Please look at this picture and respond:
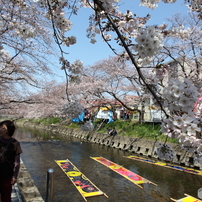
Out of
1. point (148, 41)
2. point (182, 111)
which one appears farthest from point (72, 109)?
point (182, 111)

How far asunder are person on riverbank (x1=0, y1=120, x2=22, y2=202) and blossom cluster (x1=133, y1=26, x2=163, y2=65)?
2.26m

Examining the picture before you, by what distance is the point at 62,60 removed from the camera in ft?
8.22

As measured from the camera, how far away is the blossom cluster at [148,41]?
4.91 ft

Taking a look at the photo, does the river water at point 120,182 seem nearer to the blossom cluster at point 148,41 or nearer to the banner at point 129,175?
the banner at point 129,175

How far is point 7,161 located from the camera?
275 cm

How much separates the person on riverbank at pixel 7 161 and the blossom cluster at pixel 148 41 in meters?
2.26

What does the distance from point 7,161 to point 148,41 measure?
2.44 metres

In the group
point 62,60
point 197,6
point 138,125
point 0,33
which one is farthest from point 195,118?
point 138,125


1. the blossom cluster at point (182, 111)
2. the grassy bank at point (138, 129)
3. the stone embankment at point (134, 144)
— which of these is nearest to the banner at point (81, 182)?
the stone embankment at point (134, 144)

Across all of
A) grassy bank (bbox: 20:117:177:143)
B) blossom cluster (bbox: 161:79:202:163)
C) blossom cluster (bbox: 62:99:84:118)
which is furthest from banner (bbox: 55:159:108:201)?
grassy bank (bbox: 20:117:177:143)

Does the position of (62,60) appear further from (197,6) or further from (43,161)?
(43,161)

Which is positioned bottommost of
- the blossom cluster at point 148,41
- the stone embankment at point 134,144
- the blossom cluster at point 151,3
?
the stone embankment at point 134,144

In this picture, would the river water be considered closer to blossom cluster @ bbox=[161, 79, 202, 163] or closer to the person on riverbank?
the person on riverbank

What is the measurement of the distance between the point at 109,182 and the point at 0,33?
19.6 ft
